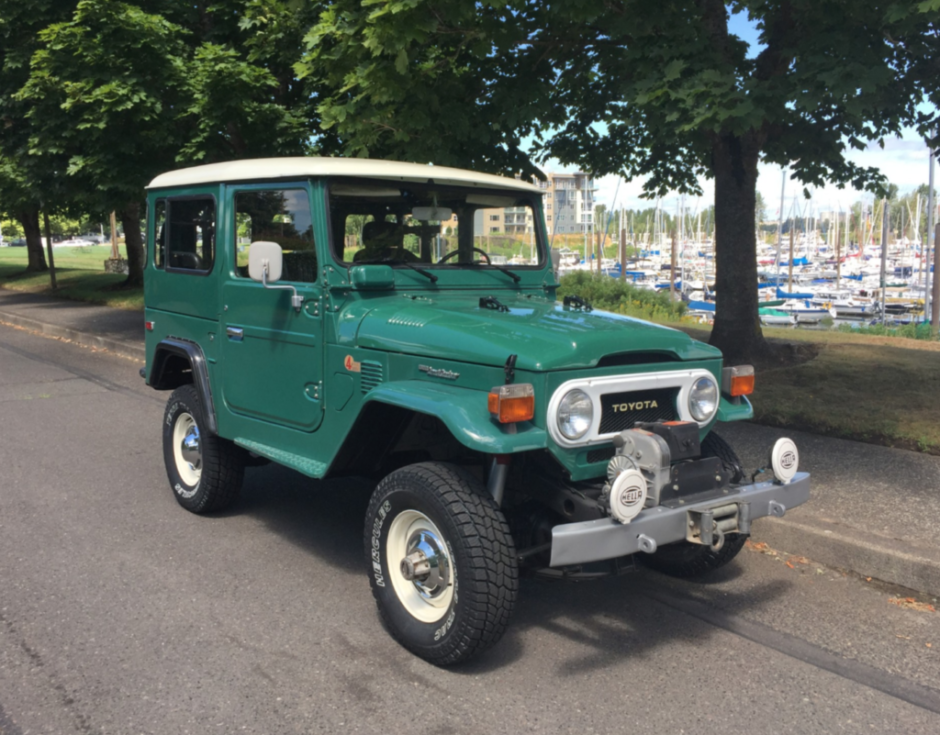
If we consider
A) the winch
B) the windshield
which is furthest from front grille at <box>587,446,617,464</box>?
the windshield

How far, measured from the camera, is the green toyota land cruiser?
3.60 metres

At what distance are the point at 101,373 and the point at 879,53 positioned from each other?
9.94 metres

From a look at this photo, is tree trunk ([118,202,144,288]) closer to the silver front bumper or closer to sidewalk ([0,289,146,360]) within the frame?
sidewalk ([0,289,146,360])

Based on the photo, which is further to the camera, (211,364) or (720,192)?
(720,192)

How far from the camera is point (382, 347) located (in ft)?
13.8

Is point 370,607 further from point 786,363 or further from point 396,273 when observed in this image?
point 786,363

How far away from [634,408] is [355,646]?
164 centimetres

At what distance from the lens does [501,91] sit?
8734mm

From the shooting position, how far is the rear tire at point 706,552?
439cm

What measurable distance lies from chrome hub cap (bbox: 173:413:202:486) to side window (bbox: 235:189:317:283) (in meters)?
1.27

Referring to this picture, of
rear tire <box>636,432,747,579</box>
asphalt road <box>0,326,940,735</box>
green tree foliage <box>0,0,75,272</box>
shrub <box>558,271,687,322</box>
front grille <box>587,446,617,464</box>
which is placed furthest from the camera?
shrub <box>558,271,687,322</box>

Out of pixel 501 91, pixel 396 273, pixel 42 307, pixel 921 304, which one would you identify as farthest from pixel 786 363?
pixel 921 304

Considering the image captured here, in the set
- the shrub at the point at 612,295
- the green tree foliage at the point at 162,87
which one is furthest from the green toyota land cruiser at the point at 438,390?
the shrub at the point at 612,295

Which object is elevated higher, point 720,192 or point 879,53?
point 879,53
